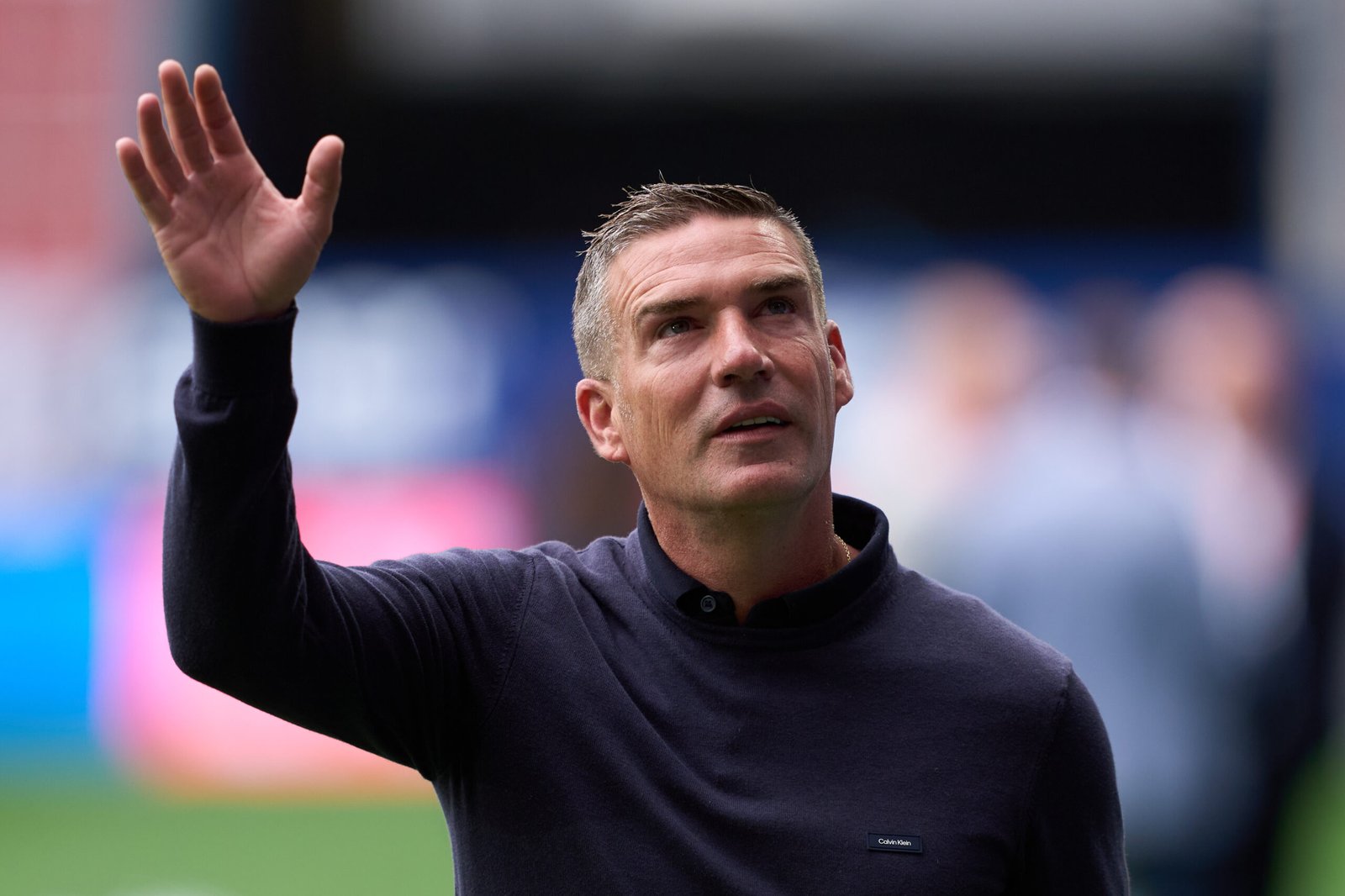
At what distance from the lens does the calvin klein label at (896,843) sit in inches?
83.9

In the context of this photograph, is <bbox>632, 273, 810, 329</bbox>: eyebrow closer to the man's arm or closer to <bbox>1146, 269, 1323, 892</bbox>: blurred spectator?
the man's arm

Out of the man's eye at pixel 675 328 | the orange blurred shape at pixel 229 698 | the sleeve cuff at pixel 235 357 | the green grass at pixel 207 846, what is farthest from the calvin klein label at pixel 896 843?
the orange blurred shape at pixel 229 698

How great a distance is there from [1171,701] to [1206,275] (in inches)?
200

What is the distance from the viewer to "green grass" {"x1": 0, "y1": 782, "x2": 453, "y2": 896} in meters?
7.18

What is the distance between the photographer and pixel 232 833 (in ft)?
26.6

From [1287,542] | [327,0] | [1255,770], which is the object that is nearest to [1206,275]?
[1287,542]

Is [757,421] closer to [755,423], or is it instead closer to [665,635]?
[755,423]

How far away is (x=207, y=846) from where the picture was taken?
7.86 m

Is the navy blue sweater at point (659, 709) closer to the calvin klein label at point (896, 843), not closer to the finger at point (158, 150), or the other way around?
the calvin klein label at point (896, 843)

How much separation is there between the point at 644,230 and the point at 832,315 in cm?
718

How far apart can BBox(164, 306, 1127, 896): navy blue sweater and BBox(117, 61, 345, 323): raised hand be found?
0.17ft

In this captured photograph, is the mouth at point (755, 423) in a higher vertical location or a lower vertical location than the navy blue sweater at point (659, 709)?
higher

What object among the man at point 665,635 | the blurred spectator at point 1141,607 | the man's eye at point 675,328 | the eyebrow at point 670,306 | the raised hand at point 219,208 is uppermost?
the raised hand at point 219,208

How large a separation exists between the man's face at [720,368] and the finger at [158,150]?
665mm
